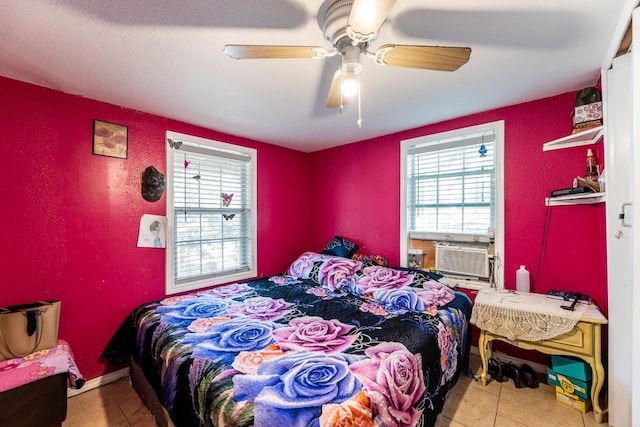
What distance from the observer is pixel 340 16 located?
1155 millimetres

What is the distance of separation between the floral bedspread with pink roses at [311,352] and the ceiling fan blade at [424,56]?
4.91ft

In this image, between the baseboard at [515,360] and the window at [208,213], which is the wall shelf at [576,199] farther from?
the window at [208,213]

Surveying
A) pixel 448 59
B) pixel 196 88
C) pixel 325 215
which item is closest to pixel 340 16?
→ pixel 448 59

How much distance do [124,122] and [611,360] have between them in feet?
13.4

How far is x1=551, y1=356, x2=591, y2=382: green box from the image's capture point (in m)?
1.81

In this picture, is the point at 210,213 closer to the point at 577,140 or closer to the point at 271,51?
the point at 271,51

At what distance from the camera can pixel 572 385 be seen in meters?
1.84

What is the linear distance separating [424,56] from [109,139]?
2537 mm

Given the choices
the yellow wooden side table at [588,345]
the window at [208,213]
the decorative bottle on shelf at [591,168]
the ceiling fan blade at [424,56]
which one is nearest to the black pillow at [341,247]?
the window at [208,213]

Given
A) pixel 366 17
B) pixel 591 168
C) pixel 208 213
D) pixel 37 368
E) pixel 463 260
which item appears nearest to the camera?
pixel 366 17

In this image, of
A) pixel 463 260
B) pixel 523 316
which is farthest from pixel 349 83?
pixel 463 260

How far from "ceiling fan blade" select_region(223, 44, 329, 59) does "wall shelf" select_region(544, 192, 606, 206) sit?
203 centimetres

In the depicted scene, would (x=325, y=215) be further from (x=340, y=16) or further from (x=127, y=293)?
(x=340, y=16)

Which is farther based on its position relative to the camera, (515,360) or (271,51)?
(515,360)
